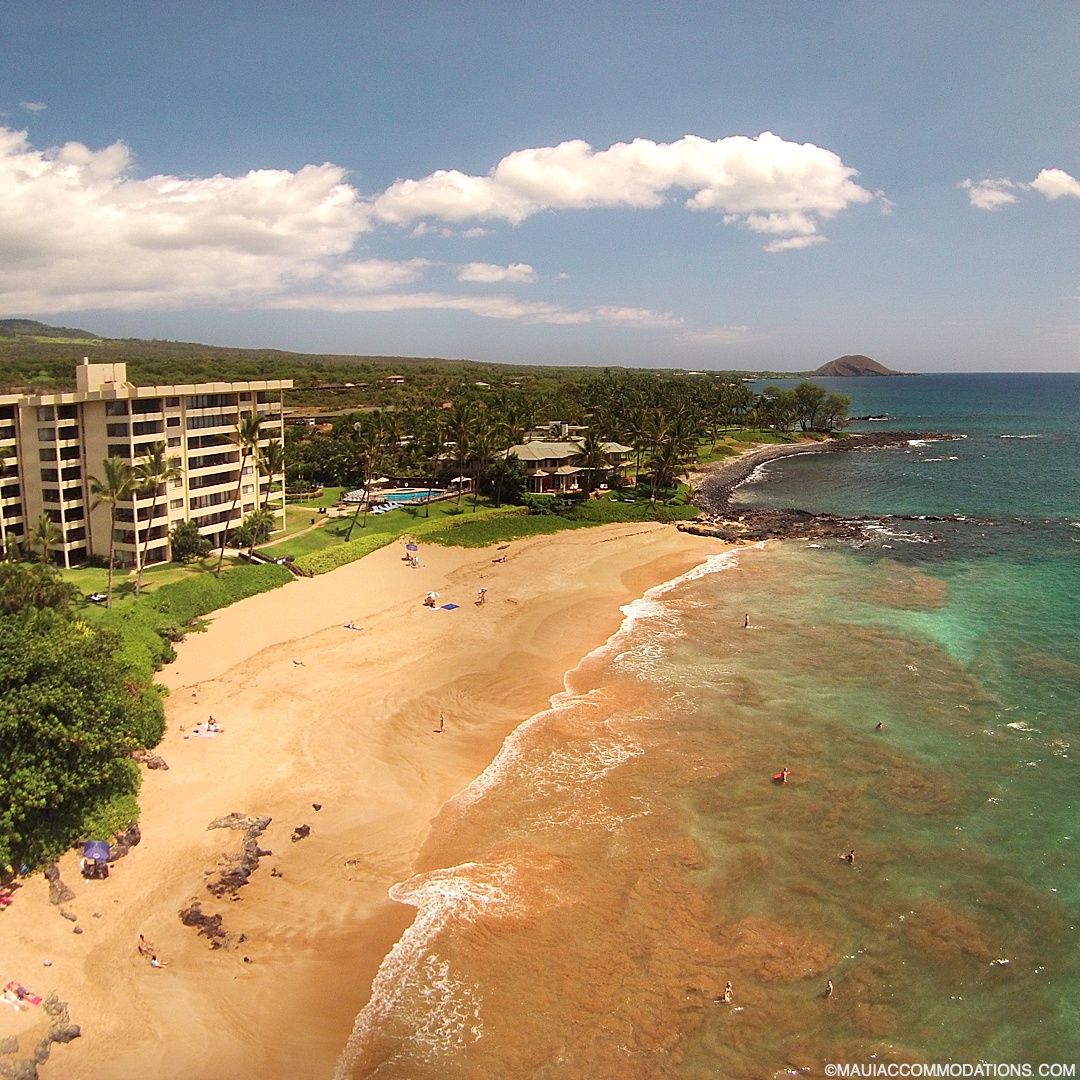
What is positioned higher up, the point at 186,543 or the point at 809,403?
the point at 809,403

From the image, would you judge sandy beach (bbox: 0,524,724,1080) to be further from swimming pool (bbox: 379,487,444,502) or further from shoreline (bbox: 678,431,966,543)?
swimming pool (bbox: 379,487,444,502)

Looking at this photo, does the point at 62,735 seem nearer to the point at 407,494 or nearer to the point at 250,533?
the point at 250,533

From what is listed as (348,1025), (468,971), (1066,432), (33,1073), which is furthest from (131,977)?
(1066,432)

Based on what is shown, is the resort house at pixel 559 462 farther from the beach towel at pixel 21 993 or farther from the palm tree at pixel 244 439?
the beach towel at pixel 21 993

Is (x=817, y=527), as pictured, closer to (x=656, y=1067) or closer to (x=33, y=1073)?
(x=656, y=1067)

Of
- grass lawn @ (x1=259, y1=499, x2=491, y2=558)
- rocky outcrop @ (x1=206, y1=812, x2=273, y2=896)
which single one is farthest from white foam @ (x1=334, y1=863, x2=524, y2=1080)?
grass lawn @ (x1=259, y1=499, x2=491, y2=558)

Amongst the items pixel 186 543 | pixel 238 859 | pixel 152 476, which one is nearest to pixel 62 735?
pixel 238 859

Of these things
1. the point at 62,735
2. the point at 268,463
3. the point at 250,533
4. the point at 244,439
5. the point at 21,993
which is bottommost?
the point at 21,993
